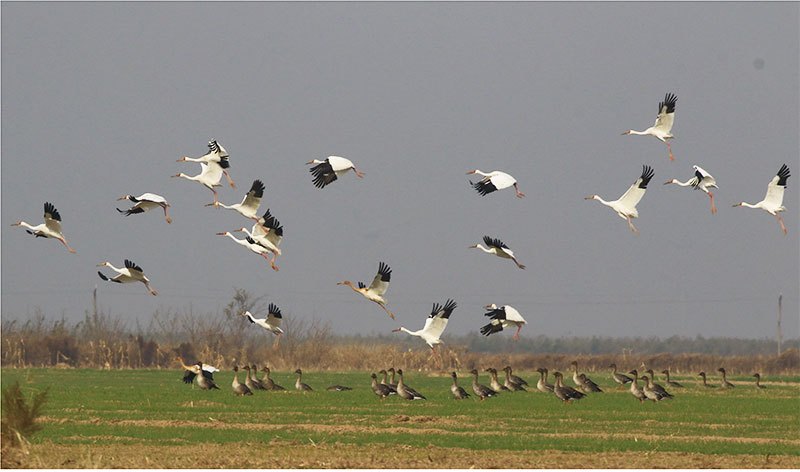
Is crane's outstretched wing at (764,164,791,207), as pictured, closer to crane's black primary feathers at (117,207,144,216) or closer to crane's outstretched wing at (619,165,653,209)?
crane's outstretched wing at (619,165,653,209)

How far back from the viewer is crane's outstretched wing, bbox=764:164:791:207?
1064 inches

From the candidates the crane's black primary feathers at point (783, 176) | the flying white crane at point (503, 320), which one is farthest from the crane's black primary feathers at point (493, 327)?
the crane's black primary feathers at point (783, 176)

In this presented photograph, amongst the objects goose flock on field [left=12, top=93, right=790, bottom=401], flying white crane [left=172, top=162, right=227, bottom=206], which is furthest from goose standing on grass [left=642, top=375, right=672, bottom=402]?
flying white crane [left=172, top=162, right=227, bottom=206]

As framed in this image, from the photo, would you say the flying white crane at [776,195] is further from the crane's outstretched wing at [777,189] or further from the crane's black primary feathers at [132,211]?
the crane's black primary feathers at [132,211]

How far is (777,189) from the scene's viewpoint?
2708cm

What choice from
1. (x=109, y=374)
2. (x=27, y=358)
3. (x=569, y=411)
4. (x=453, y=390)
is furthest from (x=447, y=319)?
(x=27, y=358)

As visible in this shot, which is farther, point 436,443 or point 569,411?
point 569,411

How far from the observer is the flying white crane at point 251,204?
26.8 metres

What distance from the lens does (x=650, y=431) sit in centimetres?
2083

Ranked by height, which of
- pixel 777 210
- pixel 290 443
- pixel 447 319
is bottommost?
pixel 290 443

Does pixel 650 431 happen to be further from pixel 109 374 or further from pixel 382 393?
pixel 109 374

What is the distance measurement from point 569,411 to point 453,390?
4.24m

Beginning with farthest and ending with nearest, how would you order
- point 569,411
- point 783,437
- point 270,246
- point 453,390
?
point 453,390 < point 270,246 < point 569,411 < point 783,437

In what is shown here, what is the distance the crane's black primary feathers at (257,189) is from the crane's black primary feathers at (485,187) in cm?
482
